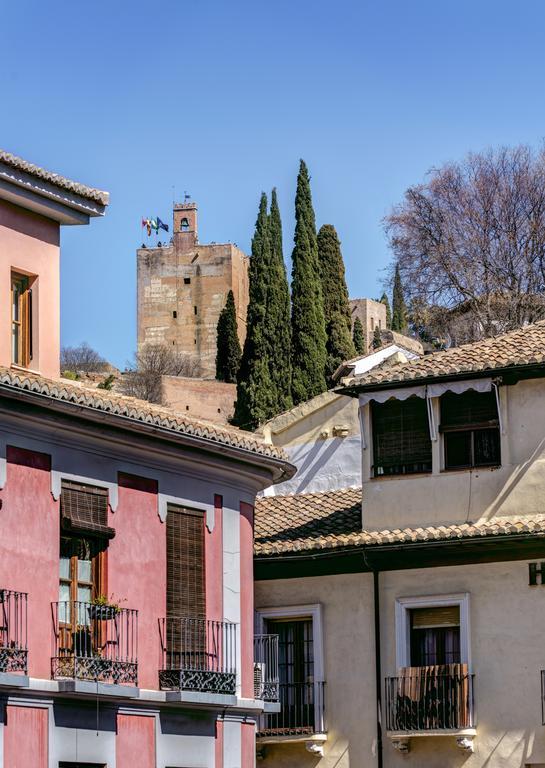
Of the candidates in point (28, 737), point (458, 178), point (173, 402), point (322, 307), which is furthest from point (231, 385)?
point (28, 737)

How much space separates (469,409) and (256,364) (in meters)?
46.0

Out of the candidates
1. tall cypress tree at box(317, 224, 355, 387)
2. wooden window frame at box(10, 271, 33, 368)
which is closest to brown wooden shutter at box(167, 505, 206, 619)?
wooden window frame at box(10, 271, 33, 368)

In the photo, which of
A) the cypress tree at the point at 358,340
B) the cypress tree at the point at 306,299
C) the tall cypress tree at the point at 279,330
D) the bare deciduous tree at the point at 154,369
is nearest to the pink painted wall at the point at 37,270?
the tall cypress tree at the point at 279,330

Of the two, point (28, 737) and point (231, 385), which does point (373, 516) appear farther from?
point (231, 385)

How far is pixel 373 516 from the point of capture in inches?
1130

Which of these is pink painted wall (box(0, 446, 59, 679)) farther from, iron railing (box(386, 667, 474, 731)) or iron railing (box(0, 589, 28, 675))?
iron railing (box(386, 667, 474, 731))

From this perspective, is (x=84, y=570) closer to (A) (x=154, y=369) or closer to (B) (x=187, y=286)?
A: (A) (x=154, y=369)

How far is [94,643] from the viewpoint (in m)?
22.5

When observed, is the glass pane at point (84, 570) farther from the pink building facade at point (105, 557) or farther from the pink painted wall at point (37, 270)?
the pink painted wall at point (37, 270)

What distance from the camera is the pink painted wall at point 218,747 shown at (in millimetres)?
24453

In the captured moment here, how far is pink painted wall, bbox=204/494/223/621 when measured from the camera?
24828 millimetres

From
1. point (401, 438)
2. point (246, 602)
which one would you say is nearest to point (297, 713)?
point (246, 602)

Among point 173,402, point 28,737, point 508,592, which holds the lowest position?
point 28,737

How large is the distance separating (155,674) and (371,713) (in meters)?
5.25
